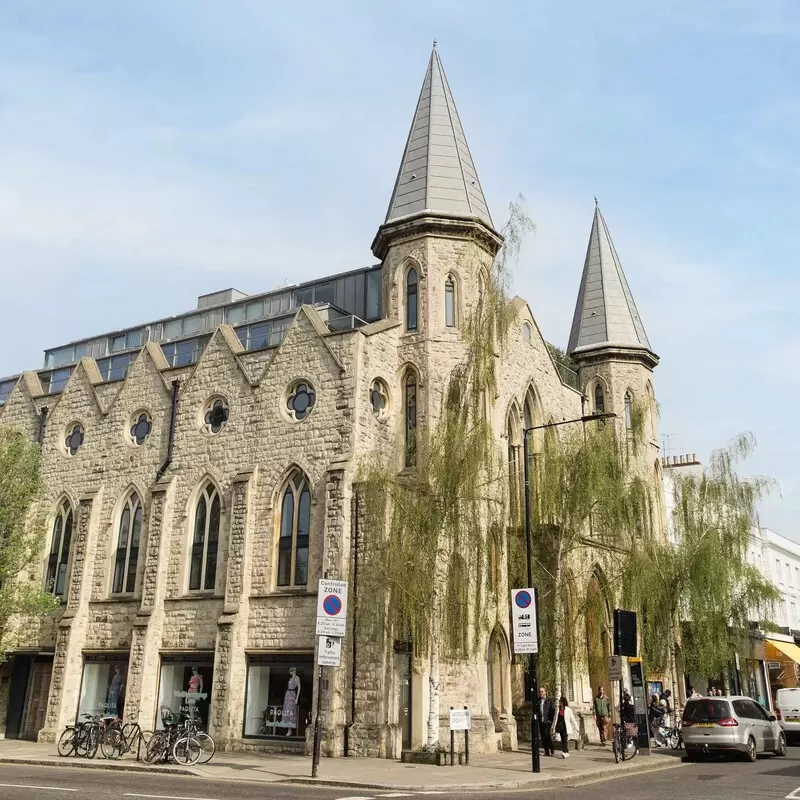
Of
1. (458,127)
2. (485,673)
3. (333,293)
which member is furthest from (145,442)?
(458,127)

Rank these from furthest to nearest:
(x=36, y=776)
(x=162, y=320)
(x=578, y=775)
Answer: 1. (x=162, y=320)
2. (x=578, y=775)
3. (x=36, y=776)

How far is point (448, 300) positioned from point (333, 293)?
20.4 feet

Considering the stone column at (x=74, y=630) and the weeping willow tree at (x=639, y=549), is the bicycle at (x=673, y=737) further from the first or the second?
the stone column at (x=74, y=630)

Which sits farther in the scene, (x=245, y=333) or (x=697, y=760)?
(x=245, y=333)

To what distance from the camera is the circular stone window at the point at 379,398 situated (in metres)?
24.9

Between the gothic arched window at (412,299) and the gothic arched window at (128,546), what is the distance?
10.2 metres

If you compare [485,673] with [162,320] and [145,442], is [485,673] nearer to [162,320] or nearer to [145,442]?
[145,442]

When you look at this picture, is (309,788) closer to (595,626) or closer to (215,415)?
(595,626)

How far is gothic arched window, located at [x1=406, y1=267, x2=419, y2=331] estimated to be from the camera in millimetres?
26516

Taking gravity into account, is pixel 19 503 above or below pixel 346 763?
above

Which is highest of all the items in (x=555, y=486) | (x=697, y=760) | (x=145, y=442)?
(x=145, y=442)

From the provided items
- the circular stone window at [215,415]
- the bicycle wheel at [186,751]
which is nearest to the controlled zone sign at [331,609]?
the bicycle wheel at [186,751]

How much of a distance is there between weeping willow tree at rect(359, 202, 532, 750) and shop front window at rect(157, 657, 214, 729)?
6133 mm

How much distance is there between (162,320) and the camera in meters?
36.9
